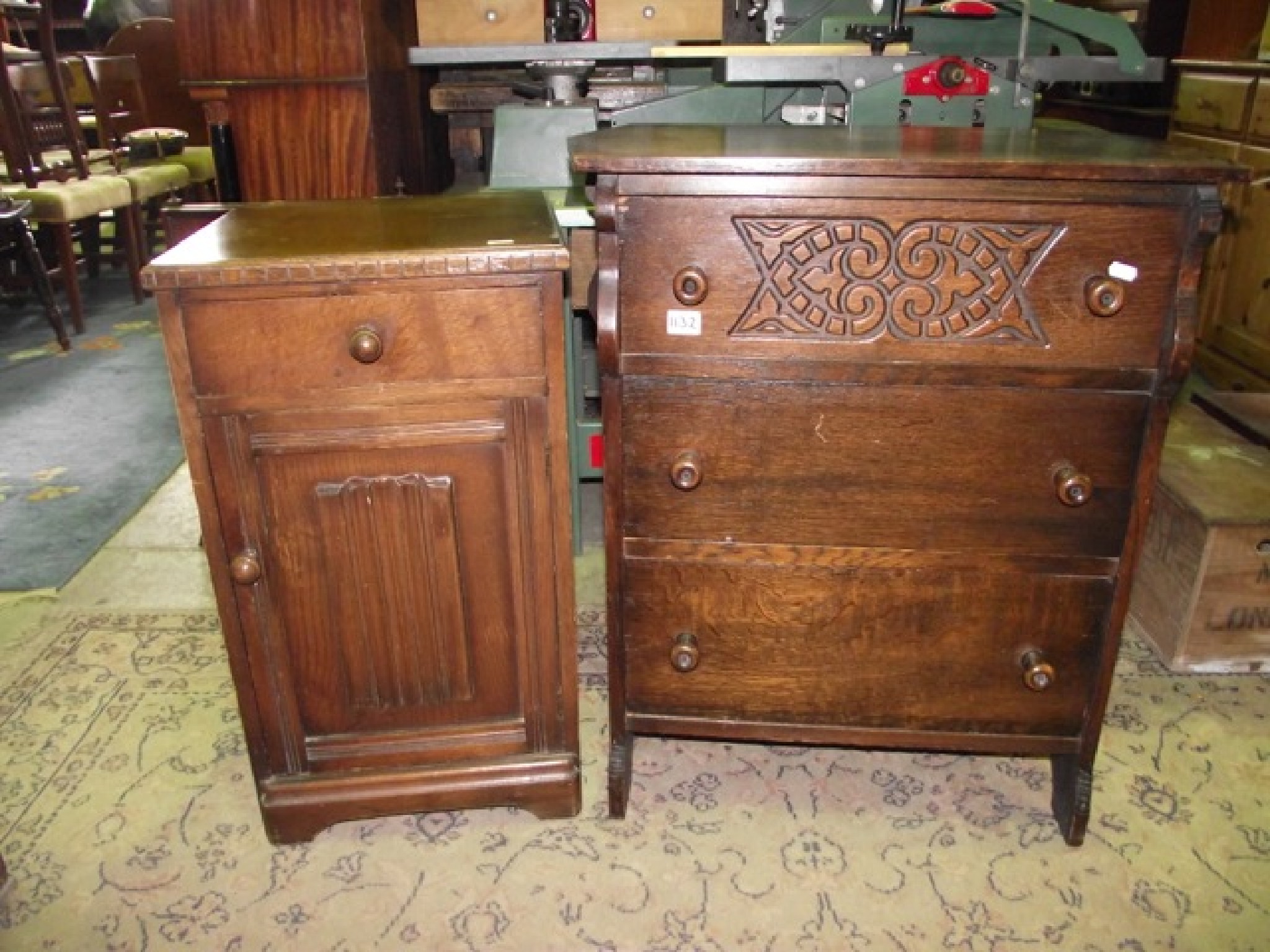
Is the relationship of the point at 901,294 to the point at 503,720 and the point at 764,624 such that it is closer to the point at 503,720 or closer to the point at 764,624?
the point at 764,624

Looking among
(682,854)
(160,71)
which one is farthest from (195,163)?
(682,854)

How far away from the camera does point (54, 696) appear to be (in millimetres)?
1896

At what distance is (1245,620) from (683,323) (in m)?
1.37

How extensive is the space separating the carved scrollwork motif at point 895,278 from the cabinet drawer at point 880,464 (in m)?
0.08

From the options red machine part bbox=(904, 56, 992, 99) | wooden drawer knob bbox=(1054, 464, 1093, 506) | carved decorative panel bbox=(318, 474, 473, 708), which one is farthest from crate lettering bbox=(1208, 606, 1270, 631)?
carved decorative panel bbox=(318, 474, 473, 708)

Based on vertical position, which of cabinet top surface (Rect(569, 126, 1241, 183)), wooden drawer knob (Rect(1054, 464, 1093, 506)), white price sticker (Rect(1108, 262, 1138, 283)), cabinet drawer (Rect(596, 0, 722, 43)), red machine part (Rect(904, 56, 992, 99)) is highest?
cabinet drawer (Rect(596, 0, 722, 43))

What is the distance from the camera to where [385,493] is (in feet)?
4.44

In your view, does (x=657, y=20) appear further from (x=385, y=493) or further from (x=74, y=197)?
(x=74, y=197)

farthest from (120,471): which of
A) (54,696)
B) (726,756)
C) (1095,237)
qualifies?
(1095,237)

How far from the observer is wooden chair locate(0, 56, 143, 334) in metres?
3.89

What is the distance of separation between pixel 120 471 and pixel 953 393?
248cm

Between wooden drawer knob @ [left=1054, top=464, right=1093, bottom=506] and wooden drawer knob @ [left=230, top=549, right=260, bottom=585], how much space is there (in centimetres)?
109

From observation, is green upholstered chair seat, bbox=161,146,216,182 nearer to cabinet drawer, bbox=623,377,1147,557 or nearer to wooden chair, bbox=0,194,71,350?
wooden chair, bbox=0,194,71,350

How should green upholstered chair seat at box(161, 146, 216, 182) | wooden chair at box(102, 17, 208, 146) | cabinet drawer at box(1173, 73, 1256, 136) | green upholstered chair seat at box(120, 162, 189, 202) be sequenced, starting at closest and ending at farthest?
cabinet drawer at box(1173, 73, 1256, 136) < green upholstered chair seat at box(120, 162, 189, 202) < green upholstered chair seat at box(161, 146, 216, 182) < wooden chair at box(102, 17, 208, 146)
